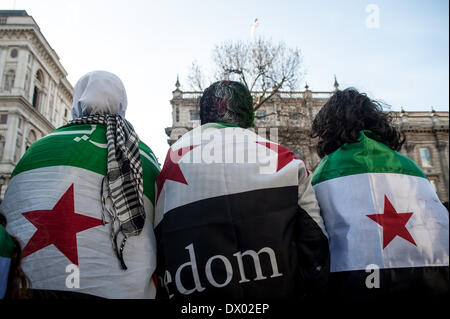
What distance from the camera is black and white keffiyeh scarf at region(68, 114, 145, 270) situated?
6.36ft

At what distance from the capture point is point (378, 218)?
1.83 m

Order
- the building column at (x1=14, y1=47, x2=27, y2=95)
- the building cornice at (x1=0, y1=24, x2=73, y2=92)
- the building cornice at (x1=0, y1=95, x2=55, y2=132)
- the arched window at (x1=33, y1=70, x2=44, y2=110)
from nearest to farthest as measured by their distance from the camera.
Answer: the building cornice at (x1=0, y1=95, x2=55, y2=132)
the building column at (x1=14, y1=47, x2=27, y2=95)
the building cornice at (x1=0, y1=24, x2=73, y2=92)
the arched window at (x1=33, y1=70, x2=44, y2=110)

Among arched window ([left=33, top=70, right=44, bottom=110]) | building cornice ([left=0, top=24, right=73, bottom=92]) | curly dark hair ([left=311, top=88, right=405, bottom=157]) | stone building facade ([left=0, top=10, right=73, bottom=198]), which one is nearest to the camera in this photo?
curly dark hair ([left=311, top=88, right=405, bottom=157])

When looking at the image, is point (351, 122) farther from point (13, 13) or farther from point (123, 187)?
point (13, 13)

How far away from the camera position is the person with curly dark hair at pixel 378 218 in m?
1.73

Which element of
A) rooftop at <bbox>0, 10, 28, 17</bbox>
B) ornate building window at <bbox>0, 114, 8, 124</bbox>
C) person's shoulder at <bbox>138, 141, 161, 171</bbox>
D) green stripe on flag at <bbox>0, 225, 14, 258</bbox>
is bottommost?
green stripe on flag at <bbox>0, 225, 14, 258</bbox>

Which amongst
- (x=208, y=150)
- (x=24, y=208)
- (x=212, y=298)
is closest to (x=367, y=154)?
(x=208, y=150)

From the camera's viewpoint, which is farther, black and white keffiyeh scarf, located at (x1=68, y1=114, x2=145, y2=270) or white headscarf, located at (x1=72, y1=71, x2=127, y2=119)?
white headscarf, located at (x1=72, y1=71, x2=127, y2=119)

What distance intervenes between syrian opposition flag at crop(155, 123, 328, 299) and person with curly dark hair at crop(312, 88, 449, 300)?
0.16 metres

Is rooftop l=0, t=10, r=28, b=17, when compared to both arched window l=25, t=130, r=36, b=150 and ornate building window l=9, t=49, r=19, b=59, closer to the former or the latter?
ornate building window l=9, t=49, r=19, b=59

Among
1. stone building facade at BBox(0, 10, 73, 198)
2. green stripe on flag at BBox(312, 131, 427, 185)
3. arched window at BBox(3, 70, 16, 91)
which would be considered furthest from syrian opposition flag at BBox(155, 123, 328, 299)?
arched window at BBox(3, 70, 16, 91)

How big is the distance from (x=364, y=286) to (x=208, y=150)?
113 centimetres

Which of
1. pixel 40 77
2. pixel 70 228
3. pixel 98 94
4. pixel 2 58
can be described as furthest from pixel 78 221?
pixel 40 77
